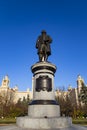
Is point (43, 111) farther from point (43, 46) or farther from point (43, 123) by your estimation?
point (43, 46)

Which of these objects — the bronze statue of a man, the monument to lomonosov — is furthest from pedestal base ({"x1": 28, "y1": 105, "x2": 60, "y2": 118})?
the bronze statue of a man

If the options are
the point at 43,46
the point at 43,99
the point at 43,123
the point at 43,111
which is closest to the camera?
the point at 43,123

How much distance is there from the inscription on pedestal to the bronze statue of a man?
1907 mm

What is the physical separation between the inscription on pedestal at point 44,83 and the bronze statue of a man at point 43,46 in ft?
6.26

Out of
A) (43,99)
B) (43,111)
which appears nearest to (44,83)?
(43,99)

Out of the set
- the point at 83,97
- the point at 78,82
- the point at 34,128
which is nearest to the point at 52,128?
the point at 34,128

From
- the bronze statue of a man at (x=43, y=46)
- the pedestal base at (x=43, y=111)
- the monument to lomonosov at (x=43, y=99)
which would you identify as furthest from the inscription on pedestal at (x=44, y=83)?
the bronze statue of a man at (x=43, y=46)

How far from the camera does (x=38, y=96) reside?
36.1 ft

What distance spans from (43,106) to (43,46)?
5075 millimetres

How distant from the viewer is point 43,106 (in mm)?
10188

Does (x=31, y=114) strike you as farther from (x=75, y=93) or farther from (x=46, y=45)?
(x=75, y=93)

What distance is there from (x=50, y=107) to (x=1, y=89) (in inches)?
3810

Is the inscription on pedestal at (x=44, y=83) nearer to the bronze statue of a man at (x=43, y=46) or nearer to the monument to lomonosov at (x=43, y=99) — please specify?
the monument to lomonosov at (x=43, y=99)

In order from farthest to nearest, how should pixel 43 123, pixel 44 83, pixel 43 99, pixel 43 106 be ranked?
pixel 44 83 → pixel 43 99 → pixel 43 106 → pixel 43 123
